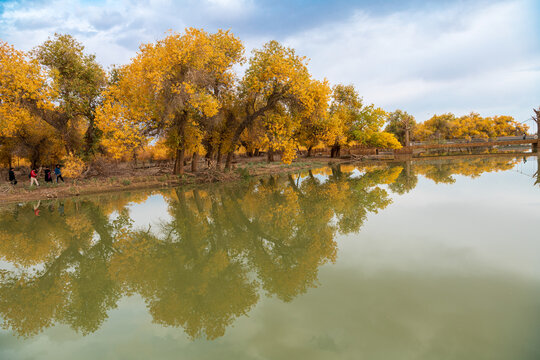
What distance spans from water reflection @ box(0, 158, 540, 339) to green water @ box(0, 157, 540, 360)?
43 mm

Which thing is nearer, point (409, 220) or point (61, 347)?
point (61, 347)

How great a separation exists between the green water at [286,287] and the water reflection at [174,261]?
0.04m

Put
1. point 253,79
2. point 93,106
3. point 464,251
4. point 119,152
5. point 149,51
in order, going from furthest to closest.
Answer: point 93,106, point 253,79, point 149,51, point 119,152, point 464,251

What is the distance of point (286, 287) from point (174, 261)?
128 inches

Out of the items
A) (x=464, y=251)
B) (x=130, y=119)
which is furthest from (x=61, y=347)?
(x=130, y=119)

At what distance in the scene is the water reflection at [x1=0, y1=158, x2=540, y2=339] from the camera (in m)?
4.98

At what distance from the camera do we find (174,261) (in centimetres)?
708

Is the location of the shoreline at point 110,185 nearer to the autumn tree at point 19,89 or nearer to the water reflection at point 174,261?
the autumn tree at point 19,89

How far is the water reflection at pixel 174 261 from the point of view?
4984mm

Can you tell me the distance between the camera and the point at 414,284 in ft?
16.6

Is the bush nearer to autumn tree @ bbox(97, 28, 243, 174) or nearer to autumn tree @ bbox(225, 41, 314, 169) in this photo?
autumn tree @ bbox(97, 28, 243, 174)

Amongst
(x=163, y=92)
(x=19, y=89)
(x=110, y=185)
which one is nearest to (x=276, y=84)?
(x=163, y=92)

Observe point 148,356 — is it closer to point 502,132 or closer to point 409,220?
point 409,220

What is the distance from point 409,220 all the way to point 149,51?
22725 millimetres
